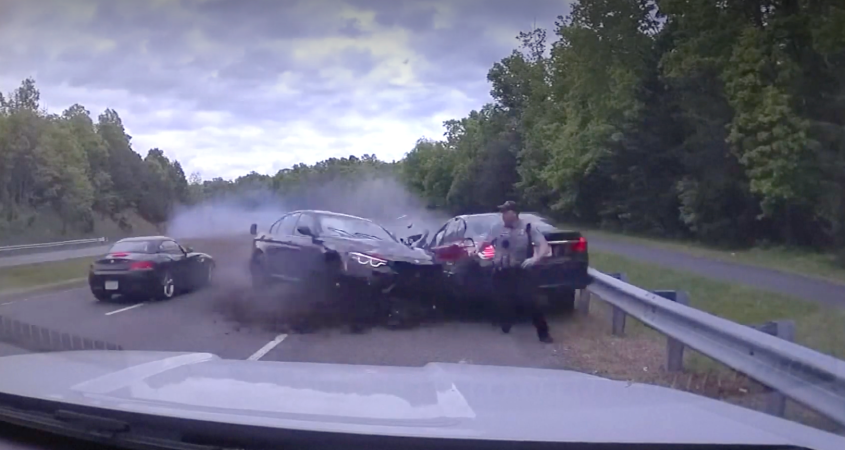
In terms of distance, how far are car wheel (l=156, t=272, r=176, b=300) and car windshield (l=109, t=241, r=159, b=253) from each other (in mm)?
517

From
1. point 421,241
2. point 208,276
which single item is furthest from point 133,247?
point 421,241

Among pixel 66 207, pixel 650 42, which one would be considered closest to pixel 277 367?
pixel 66 207

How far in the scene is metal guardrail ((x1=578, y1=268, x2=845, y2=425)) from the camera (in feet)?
16.7

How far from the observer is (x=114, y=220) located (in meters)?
12.5

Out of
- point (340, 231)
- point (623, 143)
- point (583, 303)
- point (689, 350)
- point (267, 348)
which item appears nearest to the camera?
point (689, 350)

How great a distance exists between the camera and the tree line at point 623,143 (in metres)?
12.1

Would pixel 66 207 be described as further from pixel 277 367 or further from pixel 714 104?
pixel 714 104

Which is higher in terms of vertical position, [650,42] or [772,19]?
[772,19]

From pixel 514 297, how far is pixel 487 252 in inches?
28.7

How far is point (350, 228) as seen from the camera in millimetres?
12508

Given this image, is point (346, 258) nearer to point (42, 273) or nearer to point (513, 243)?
point (513, 243)

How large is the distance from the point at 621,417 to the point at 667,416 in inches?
7.5

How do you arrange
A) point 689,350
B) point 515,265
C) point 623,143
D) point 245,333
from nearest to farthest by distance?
point 689,350, point 245,333, point 515,265, point 623,143

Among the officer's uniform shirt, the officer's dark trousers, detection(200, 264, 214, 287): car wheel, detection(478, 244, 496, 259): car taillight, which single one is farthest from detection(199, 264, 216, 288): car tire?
the officer's uniform shirt
